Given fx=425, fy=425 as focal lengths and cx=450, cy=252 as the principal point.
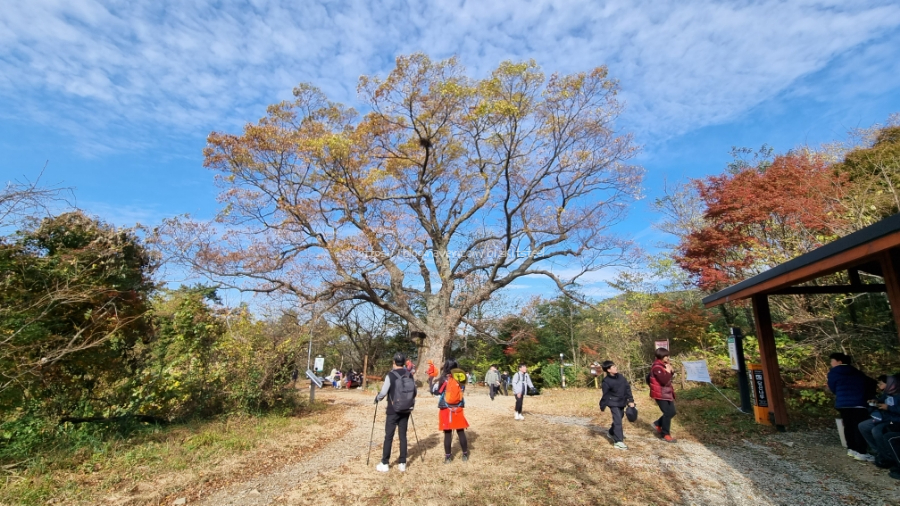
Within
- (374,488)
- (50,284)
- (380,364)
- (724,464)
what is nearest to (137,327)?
(50,284)

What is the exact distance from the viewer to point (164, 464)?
5.39 metres

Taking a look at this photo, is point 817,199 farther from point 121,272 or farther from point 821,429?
point 121,272

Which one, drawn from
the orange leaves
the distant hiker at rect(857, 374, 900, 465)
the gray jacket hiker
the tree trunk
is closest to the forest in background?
the orange leaves

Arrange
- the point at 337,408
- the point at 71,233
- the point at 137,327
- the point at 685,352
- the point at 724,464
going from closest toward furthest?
the point at 724,464
the point at 71,233
the point at 137,327
the point at 337,408
the point at 685,352

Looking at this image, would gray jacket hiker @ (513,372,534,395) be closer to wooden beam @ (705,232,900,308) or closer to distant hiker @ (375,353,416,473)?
distant hiker @ (375,353,416,473)

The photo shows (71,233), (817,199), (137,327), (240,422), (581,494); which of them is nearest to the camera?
(581,494)

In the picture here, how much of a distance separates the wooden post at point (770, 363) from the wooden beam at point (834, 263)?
1.01 m

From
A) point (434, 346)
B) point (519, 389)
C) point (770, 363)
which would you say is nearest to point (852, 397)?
point (770, 363)

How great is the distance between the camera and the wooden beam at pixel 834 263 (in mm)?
3086

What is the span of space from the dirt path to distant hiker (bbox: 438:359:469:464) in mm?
247

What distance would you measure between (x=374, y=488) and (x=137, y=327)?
5.36 metres

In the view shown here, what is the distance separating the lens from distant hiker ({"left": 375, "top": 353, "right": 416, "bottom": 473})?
5.43 m

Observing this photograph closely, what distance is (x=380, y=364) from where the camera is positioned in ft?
89.2

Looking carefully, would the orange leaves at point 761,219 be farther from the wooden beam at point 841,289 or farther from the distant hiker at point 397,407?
the distant hiker at point 397,407
